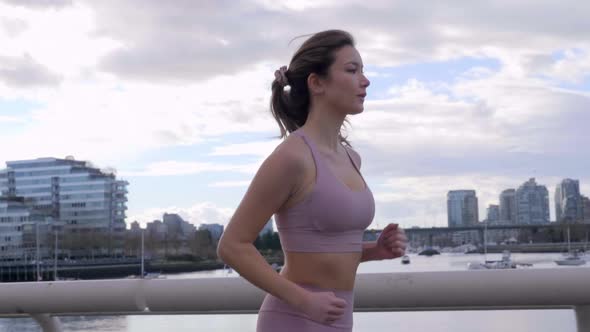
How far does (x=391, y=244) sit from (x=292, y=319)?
432 millimetres

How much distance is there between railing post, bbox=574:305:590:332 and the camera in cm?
270

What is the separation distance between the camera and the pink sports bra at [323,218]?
6.78 feet

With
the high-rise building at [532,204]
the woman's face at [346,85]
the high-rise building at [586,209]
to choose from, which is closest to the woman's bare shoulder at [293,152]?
the woman's face at [346,85]

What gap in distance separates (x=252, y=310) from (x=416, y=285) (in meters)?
0.60

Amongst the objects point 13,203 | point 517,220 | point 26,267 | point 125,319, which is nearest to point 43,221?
point 13,203

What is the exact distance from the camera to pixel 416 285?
8.82 ft

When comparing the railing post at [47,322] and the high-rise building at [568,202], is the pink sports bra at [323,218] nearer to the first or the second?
the railing post at [47,322]

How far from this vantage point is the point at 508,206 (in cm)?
5419

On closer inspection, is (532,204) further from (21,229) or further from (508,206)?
(21,229)

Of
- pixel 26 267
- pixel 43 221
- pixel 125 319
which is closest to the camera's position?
pixel 125 319

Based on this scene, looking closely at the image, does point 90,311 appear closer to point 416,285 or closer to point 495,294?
point 416,285

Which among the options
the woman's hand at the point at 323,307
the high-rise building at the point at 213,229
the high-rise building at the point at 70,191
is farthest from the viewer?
the high-rise building at the point at 70,191

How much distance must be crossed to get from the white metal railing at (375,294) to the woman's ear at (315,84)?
79cm

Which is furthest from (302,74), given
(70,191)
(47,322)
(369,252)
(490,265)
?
(70,191)
